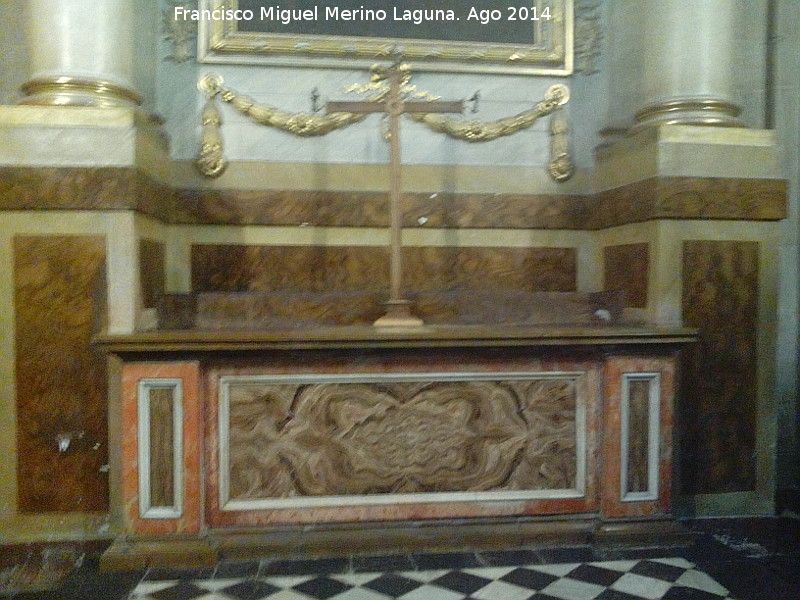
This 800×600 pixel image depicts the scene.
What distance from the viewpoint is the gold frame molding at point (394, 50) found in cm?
368

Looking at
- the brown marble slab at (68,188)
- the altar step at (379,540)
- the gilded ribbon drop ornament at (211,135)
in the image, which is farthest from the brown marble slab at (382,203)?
the altar step at (379,540)

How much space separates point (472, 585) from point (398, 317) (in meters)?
1.14

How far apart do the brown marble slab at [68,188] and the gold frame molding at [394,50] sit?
1150mm

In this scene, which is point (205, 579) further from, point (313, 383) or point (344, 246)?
point (344, 246)

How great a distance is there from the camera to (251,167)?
3.70 m

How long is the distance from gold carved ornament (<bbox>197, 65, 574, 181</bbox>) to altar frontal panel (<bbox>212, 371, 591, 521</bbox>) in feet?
4.83

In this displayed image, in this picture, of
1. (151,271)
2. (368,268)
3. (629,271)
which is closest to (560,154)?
(629,271)

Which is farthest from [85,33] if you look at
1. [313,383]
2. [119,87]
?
[313,383]

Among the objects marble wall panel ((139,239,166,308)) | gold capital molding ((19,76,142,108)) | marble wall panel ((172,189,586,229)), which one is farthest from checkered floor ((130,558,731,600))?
gold capital molding ((19,76,142,108))

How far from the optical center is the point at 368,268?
373 centimetres

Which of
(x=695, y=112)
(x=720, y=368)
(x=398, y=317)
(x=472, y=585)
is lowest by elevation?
(x=472, y=585)

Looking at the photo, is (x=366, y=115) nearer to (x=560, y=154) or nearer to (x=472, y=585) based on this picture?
(x=560, y=154)

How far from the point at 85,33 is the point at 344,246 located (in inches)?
62.0

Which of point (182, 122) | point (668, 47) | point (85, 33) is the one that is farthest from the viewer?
point (182, 122)
